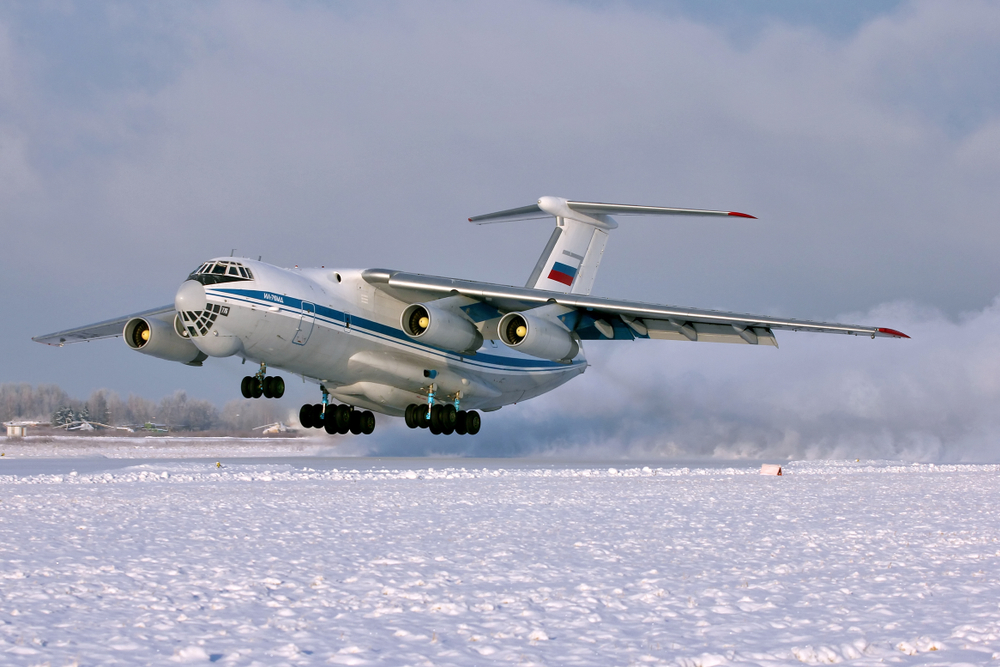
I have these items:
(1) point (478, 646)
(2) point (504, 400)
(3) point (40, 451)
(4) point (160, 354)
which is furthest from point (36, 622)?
(3) point (40, 451)

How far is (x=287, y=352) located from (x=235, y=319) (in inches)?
48.0

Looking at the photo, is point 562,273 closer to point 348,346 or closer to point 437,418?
point 437,418

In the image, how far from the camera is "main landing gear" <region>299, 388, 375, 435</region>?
1936 centimetres

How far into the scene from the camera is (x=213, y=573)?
5027 millimetres

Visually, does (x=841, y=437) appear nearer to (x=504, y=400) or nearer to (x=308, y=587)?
(x=504, y=400)

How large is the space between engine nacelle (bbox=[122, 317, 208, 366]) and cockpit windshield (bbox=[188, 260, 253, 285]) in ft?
8.78

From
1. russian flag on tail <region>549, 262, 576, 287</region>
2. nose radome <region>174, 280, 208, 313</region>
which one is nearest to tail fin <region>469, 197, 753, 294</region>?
russian flag on tail <region>549, 262, 576, 287</region>

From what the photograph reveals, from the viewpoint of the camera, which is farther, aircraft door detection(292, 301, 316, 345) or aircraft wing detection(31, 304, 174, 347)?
aircraft wing detection(31, 304, 174, 347)

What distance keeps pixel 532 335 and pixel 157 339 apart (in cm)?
726

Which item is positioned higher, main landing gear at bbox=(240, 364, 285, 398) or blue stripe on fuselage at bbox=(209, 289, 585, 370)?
blue stripe on fuselage at bbox=(209, 289, 585, 370)

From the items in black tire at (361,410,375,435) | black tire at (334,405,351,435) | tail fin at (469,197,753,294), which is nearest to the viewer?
black tire at (334,405,351,435)

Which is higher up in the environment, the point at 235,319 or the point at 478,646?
the point at 235,319

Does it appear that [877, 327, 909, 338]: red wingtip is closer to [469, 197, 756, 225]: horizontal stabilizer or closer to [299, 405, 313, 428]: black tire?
[469, 197, 756, 225]: horizontal stabilizer

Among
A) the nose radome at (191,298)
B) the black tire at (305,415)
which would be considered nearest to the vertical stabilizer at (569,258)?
the black tire at (305,415)
